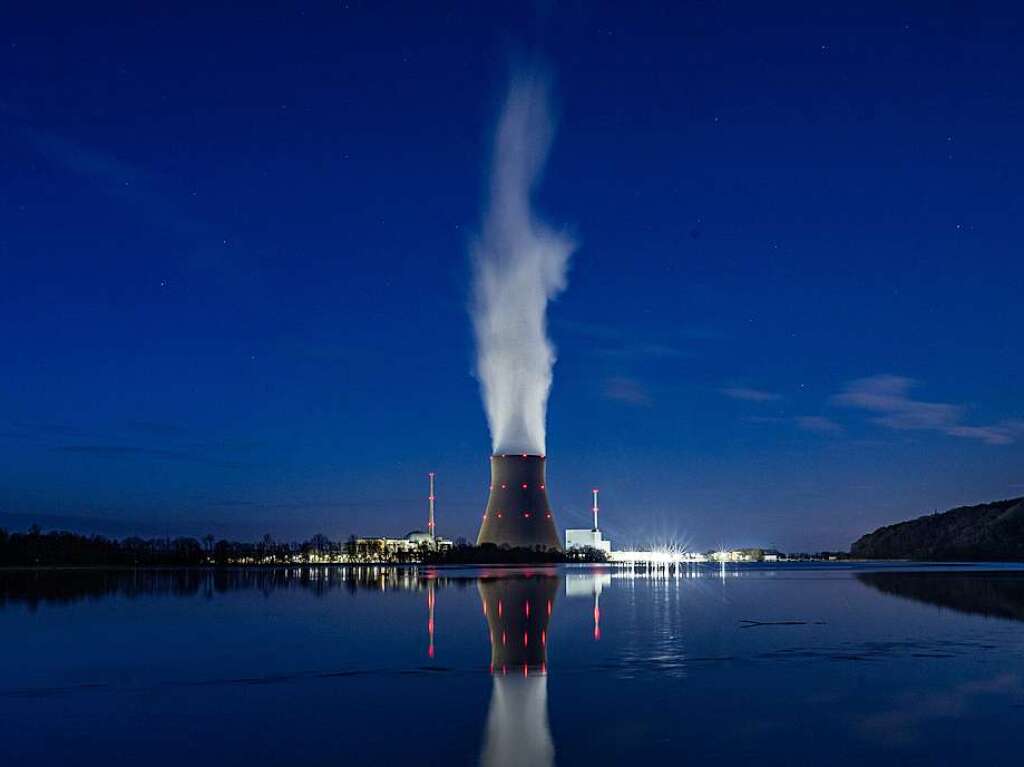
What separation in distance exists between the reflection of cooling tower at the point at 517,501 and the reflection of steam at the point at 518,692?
33861mm

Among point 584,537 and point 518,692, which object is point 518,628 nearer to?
point 518,692

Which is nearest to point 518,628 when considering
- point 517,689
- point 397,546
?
point 517,689

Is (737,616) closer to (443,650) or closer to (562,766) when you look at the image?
(443,650)

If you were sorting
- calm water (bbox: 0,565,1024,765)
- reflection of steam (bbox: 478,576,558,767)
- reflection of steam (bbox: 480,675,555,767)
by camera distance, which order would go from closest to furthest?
reflection of steam (bbox: 480,675,555,767), reflection of steam (bbox: 478,576,558,767), calm water (bbox: 0,565,1024,765)

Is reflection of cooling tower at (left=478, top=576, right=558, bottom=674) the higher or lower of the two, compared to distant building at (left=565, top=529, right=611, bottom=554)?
lower

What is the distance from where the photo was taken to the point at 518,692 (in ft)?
45.3

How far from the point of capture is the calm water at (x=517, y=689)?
34.2 ft

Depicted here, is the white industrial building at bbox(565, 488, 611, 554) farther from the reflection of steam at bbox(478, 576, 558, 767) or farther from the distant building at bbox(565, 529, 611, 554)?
the reflection of steam at bbox(478, 576, 558, 767)

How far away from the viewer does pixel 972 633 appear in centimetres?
2158

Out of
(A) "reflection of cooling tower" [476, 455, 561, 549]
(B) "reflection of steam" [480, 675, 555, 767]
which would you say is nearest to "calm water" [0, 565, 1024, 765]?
(B) "reflection of steam" [480, 675, 555, 767]

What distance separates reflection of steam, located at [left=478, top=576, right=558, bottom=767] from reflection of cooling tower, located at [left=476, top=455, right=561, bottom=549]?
111ft

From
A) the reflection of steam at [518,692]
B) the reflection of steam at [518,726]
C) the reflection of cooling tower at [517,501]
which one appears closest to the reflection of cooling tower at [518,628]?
the reflection of steam at [518,692]

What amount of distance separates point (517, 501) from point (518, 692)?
161 ft

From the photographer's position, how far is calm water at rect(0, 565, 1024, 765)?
1043 cm
